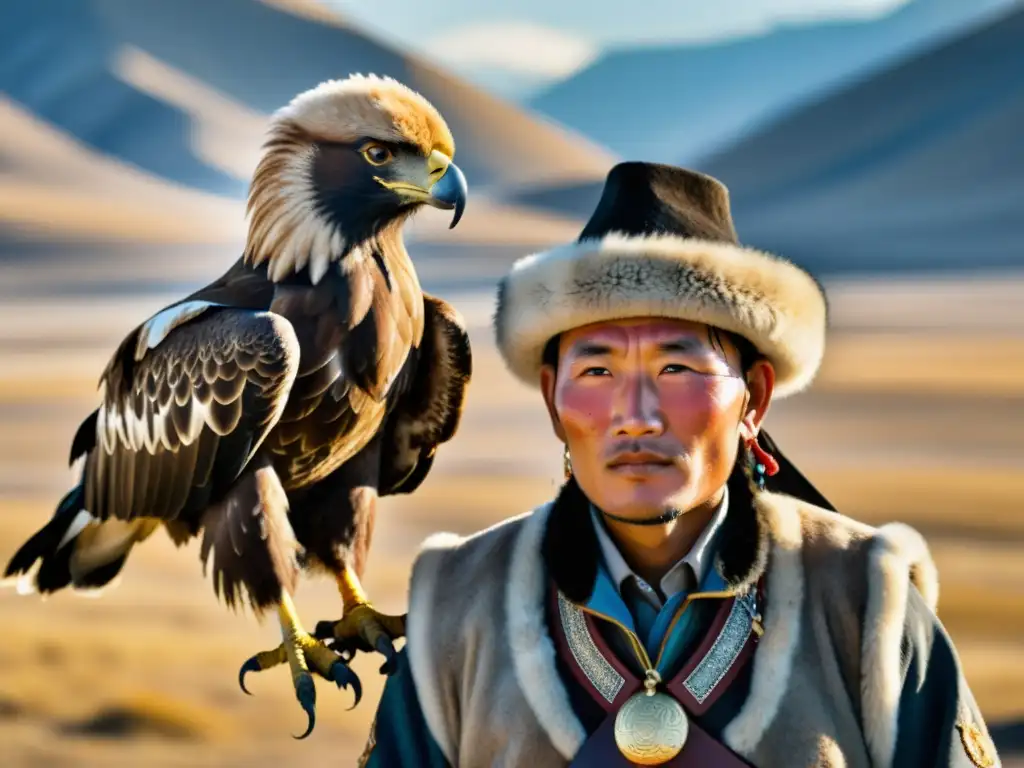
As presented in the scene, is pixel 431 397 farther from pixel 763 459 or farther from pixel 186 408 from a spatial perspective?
pixel 763 459

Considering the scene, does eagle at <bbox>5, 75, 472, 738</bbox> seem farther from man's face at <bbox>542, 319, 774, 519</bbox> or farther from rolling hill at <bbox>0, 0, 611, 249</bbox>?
rolling hill at <bbox>0, 0, 611, 249</bbox>

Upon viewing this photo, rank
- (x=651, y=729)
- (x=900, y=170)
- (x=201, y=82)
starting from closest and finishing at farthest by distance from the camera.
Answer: (x=651, y=729), (x=900, y=170), (x=201, y=82)

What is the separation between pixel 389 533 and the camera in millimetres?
6613

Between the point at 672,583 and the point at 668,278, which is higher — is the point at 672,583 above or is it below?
below

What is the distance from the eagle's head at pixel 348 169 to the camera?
2.38 m

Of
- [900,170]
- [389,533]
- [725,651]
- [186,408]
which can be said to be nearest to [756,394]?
[725,651]

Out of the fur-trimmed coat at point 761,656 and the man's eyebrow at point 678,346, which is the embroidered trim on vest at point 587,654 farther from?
the man's eyebrow at point 678,346

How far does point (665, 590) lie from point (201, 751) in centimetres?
246

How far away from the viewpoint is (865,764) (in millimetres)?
1885

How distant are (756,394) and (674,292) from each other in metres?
0.23

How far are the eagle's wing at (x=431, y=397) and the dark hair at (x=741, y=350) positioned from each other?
1.76 ft

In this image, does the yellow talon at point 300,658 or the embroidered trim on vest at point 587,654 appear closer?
the embroidered trim on vest at point 587,654

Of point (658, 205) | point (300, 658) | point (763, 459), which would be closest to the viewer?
point (658, 205)

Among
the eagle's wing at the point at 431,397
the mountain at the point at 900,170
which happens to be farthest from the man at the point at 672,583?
the mountain at the point at 900,170
